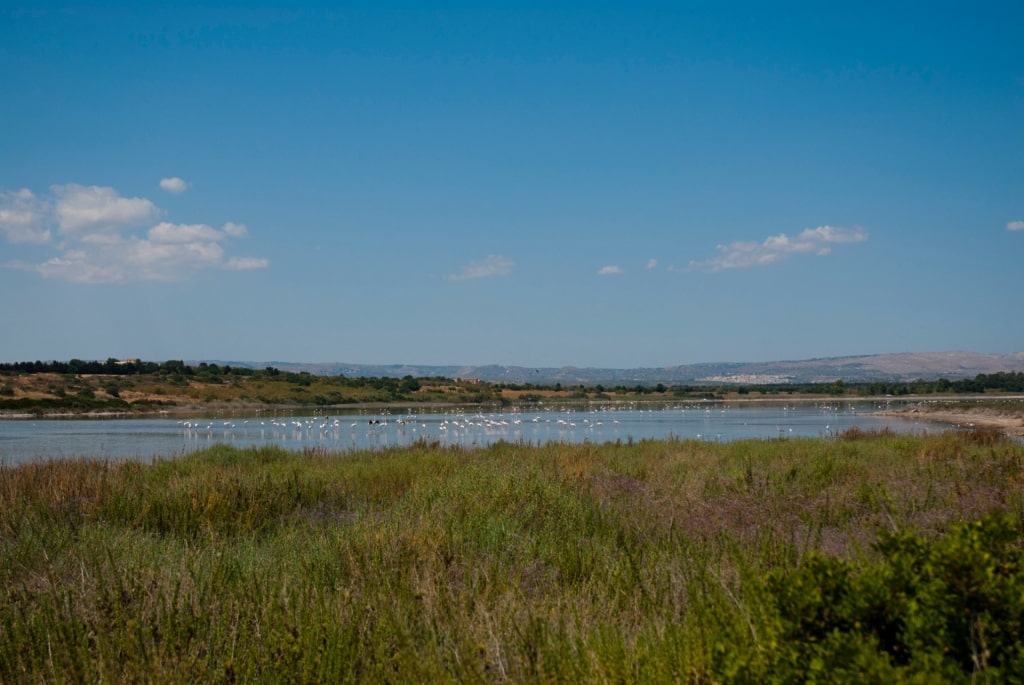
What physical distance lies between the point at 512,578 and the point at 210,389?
217 ft

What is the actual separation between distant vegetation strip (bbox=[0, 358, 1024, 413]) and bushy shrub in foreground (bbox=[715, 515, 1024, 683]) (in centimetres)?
5697

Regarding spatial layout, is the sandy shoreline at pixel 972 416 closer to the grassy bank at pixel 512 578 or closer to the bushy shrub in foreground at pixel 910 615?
the grassy bank at pixel 512 578

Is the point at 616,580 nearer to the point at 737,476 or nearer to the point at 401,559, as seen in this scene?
the point at 401,559

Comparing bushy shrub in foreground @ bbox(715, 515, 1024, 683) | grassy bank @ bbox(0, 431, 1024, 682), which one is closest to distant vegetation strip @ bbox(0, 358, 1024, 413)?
grassy bank @ bbox(0, 431, 1024, 682)

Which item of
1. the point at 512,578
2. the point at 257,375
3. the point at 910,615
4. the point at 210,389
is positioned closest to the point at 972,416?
the point at 512,578

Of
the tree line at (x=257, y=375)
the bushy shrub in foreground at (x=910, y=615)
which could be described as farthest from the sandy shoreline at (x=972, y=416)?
the tree line at (x=257, y=375)

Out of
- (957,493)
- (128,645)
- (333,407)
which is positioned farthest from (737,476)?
(333,407)

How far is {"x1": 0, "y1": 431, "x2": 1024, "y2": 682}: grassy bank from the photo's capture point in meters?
3.26

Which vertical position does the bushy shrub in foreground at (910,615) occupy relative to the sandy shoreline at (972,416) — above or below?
above

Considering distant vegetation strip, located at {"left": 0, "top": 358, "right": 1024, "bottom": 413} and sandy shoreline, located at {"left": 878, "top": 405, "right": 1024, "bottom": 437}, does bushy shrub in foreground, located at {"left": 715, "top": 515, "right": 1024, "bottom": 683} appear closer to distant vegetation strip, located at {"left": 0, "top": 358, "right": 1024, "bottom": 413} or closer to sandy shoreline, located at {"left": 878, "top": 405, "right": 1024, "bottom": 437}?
sandy shoreline, located at {"left": 878, "top": 405, "right": 1024, "bottom": 437}

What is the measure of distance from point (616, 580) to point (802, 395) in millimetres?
101286

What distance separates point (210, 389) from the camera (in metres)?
67.9

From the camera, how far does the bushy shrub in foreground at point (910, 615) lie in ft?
9.99

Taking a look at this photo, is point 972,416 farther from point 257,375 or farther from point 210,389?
point 257,375
